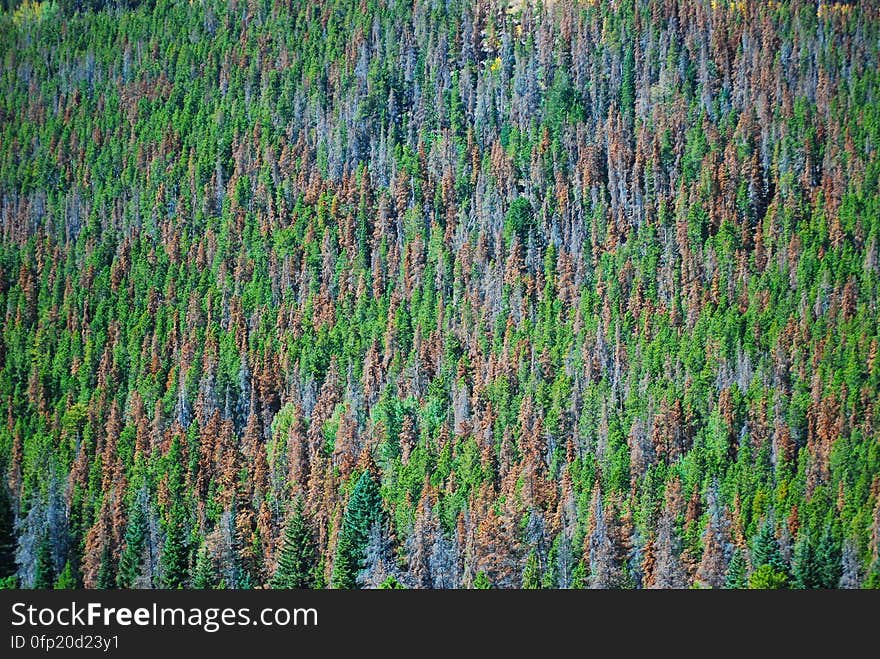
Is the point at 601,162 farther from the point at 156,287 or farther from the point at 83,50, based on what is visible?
the point at 83,50

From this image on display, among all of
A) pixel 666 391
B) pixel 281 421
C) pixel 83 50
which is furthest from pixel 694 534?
pixel 83 50

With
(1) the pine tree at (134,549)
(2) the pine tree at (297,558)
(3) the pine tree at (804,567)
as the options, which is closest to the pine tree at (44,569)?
(1) the pine tree at (134,549)

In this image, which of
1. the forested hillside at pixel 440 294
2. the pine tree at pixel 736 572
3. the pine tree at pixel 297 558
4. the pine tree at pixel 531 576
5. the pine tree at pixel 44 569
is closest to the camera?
the pine tree at pixel 736 572

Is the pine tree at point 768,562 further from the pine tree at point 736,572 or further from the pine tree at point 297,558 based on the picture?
the pine tree at point 297,558

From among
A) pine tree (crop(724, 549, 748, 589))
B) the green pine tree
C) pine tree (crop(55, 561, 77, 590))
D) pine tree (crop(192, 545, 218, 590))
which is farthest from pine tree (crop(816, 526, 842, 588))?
pine tree (crop(55, 561, 77, 590))

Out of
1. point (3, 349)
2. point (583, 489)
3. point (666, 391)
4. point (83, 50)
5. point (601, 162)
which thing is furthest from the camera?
point (83, 50)

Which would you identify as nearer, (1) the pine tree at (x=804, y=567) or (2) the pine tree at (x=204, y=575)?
(1) the pine tree at (x=804, y=567)

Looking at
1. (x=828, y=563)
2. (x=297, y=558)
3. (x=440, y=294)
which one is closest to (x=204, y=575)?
(x=297, y=558)
